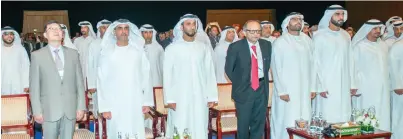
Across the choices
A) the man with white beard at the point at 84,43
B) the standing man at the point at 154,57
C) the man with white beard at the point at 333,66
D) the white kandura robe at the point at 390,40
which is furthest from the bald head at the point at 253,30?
the man with white beard at the point at 84,43

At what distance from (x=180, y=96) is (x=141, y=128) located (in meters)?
0.50

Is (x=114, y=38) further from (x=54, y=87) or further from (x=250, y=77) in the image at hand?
(x=250, y=77)

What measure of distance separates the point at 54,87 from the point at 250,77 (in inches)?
73.0

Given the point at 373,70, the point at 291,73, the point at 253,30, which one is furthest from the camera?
the point at 373,70

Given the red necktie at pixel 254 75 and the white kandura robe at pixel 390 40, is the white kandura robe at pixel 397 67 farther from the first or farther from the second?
the red necktie at pixel 254 75

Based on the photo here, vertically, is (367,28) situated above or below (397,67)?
above

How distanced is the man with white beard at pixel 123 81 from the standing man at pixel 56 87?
0.57 meters

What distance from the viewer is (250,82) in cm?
527

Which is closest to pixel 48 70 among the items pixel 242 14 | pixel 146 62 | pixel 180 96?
pixel 146 62

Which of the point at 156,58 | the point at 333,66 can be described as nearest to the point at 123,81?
the point at 333,66

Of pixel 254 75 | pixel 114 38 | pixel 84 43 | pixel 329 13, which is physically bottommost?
pixel 254 75

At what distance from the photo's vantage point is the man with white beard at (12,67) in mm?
7242

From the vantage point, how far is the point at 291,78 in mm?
5699

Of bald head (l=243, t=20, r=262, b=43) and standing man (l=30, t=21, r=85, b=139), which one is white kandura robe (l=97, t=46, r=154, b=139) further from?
bald head (l=243, t=20, r=262, b=43)
